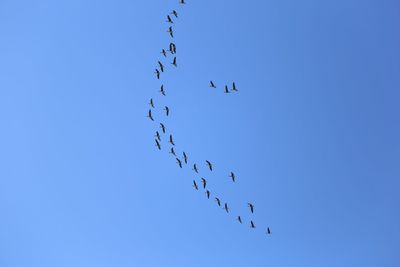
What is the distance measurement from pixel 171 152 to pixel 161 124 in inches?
97.5

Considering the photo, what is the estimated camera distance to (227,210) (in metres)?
44.4

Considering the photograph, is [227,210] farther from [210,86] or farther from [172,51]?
[172,51]

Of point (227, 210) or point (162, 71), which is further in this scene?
point (227, 210)

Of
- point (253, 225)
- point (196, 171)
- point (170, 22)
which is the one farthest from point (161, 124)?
point (253, 225)

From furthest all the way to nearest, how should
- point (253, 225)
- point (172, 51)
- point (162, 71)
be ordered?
1. point (253, 225)
2. point (162, 71)
3. point (172, 51)

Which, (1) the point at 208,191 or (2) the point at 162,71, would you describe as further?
(1) the point at 208,191

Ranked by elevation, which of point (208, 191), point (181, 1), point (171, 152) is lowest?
point (208, 191)

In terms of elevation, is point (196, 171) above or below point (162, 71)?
below

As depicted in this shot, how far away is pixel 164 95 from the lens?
42594mm

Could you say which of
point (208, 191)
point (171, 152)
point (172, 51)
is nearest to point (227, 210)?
point (208, 191)

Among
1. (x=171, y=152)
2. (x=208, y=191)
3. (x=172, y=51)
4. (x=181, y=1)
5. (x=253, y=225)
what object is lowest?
(x=253, y=225)

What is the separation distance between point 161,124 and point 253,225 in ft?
37.0

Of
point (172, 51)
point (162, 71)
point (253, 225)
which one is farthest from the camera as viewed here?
point (253, 225)

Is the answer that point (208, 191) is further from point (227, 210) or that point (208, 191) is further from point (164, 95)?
point (164, 95)
